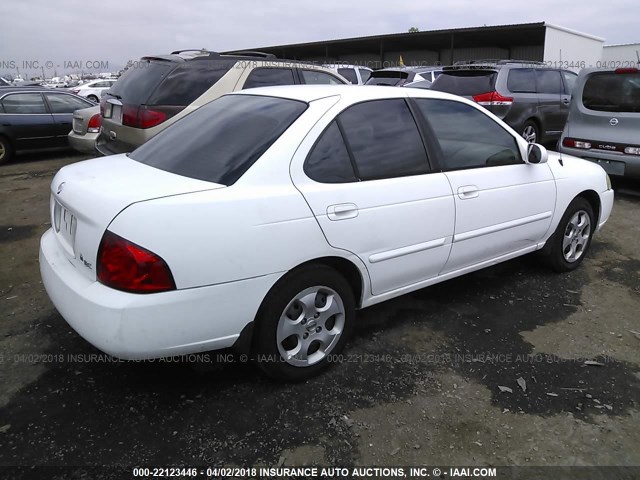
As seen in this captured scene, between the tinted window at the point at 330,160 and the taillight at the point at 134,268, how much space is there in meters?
0.90

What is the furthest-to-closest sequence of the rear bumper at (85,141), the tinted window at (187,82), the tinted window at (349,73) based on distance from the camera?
1. the tinted window at (349,73)
2. the rear bumper at (85,141)
3. the tinted window at (187,82)

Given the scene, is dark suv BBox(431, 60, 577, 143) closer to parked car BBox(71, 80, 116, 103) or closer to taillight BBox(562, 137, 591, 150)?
taillight BBox(562, 137, 591, 150)

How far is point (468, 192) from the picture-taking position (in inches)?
129

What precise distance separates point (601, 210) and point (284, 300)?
10.9ft

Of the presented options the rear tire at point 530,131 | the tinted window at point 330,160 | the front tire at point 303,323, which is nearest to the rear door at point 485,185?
the tinted window at point 330,160

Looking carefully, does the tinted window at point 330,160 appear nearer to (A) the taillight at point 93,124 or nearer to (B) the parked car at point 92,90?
(A) the taillight at point 93,124

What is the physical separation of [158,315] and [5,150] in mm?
9006

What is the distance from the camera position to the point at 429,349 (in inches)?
124

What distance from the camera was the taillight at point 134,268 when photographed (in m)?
2.16

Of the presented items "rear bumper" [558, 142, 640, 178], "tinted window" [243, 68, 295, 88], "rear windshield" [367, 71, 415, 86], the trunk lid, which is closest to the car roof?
the trunk lid

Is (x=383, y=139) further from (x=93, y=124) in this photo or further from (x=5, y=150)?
(x=5, y=150)

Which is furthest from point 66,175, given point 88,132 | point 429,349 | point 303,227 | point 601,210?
point 88,132

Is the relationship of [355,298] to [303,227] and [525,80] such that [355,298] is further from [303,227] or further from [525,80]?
[525,80]

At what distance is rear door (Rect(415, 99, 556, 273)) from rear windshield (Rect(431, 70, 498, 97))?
508 cm
